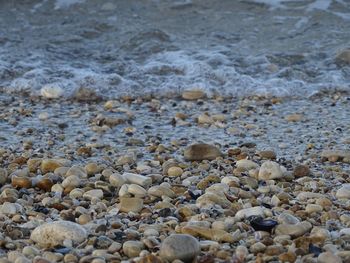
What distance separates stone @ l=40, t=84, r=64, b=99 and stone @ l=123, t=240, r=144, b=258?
3.44 meters

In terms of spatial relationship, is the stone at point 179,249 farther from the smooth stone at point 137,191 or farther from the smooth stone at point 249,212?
the smooth stone at point 137,191

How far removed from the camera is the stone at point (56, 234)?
227 centimetres

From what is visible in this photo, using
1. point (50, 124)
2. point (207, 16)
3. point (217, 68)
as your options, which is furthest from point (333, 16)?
point (50, 124)

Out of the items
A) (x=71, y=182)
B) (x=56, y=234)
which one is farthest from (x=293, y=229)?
(x=71, y=182)

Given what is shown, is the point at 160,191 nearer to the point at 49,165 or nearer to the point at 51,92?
the point at 49,165

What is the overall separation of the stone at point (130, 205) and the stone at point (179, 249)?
526mm

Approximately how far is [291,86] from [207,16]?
2977mm

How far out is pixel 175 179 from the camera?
326 centimetres

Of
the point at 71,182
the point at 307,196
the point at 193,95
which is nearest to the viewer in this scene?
A: the point at 307,196

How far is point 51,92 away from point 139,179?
263 cm

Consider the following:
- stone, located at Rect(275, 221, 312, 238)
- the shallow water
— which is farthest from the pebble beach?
the shallow water

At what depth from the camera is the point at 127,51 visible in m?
7.07

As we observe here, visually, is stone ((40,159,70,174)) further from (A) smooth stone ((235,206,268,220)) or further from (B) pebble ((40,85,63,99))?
(B) pebble ((40,85,63,99))

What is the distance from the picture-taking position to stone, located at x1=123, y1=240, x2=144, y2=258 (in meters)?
2.18
